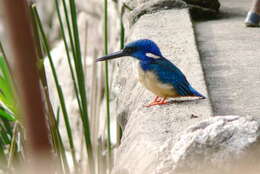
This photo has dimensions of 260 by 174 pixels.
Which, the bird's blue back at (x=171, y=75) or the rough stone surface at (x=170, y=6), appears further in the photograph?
the rough stone surface at (x=170, y=6)

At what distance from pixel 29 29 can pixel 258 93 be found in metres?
2.33

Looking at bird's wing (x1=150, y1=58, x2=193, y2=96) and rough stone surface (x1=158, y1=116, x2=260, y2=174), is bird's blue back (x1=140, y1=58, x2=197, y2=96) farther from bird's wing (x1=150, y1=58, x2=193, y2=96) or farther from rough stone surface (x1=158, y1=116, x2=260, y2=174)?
rough stone surface (x1=158, y1=116, x2=260, y2=174)

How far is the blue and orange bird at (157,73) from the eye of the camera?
221 centimetres

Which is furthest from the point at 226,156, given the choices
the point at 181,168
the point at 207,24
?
the point at 207,24

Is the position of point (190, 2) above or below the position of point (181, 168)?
below

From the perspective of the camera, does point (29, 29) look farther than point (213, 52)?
No

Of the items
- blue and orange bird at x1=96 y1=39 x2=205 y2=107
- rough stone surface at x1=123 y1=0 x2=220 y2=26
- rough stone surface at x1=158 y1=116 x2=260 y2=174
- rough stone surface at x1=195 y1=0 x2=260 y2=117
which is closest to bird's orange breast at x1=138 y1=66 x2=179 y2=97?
blue and orange bird at x1=96 y1=39 x2=205 y2=107

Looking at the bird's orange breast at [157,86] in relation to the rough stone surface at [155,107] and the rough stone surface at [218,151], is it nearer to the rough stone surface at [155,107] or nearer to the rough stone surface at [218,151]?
the rough stone surface at [155,107]

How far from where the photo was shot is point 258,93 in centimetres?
254

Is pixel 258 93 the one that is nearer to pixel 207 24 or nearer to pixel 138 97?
pixel 138 97

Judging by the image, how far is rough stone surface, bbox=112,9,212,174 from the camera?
1.82m

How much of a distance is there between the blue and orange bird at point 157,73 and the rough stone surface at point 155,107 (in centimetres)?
6

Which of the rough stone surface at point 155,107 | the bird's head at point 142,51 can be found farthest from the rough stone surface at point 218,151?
the bird's head at point 142,51

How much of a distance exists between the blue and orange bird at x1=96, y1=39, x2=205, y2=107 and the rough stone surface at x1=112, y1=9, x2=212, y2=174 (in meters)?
0.06
